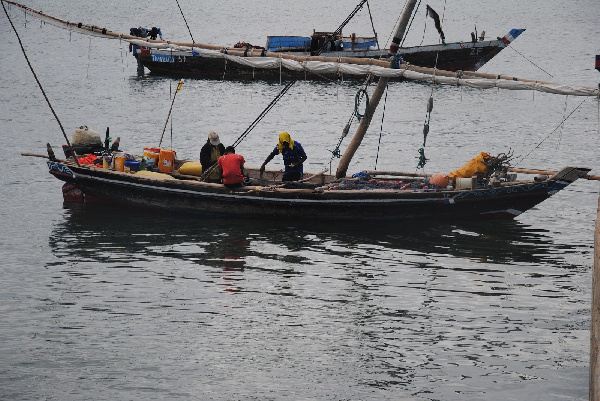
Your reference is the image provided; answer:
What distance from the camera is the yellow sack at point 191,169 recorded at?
22.8 meters

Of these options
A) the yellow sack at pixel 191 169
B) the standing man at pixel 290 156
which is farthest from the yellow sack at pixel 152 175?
the standing man at pixel 290 156

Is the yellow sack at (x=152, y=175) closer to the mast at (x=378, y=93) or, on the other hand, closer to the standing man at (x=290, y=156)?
the standing man at (x=290, y=156)

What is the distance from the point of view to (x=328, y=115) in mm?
45125

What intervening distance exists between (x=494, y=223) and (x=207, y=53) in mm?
8872

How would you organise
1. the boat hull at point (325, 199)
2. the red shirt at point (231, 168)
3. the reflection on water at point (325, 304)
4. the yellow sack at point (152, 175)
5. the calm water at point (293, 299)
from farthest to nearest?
the yellow sack at point (152, 175)
the red shirt at point (231, 168)
the boat hull at point (325, 199)
the reflection on water at point (325, 304)
the calm water at point (293, 299)

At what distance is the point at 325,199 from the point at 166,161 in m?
4.90

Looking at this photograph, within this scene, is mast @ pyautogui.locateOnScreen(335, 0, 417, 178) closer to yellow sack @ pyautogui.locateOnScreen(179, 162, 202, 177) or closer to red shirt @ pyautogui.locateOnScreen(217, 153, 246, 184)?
red shirt @ pyautogui.locateOnScreen(217, 153, 246, 184)

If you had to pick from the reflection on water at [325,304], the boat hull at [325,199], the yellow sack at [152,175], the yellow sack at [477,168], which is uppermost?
the yellow sack at [477,168]

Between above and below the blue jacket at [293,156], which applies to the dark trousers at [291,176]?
below

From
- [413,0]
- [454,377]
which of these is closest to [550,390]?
[454,377]

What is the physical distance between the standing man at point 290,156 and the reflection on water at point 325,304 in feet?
4.30

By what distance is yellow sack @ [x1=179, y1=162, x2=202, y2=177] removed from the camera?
2284 cm

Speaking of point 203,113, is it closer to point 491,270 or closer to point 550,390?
point 491,270

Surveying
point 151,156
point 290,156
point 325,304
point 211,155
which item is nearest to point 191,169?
point 211,155
